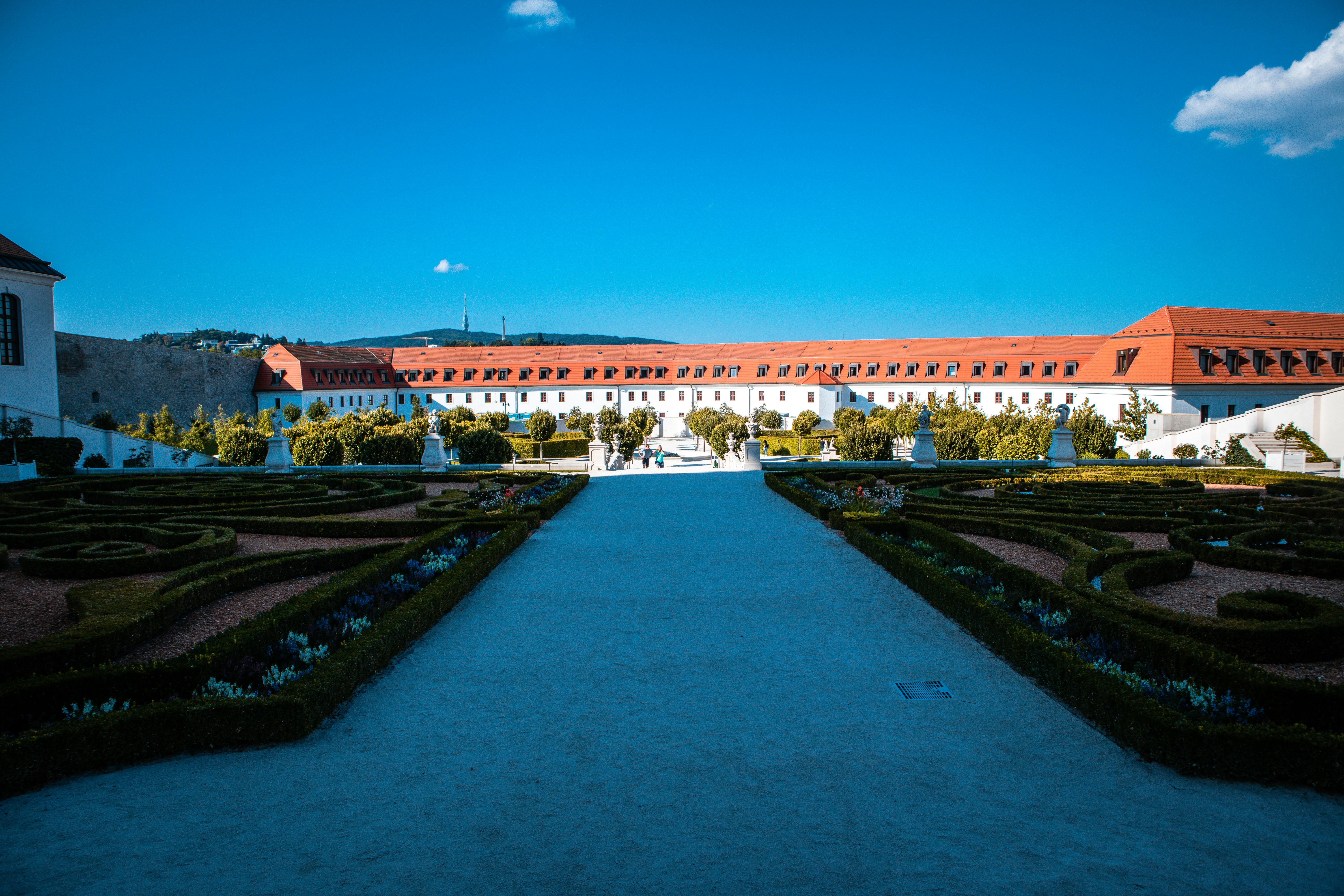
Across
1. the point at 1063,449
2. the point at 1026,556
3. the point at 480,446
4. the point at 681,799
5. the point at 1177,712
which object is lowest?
the point at 681,799

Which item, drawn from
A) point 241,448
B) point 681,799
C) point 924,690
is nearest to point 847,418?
point 241,448

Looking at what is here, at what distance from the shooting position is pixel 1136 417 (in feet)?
112

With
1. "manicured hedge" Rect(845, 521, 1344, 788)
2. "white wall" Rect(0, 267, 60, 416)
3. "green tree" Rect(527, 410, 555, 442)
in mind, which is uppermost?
"white wall" Rect(0, 267, 60, 416)

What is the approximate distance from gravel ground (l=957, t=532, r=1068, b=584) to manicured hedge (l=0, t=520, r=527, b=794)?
21.2ft

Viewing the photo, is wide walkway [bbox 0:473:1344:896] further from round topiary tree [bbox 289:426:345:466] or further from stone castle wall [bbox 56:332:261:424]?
stone castle wall [bbox 56:332:261:424]

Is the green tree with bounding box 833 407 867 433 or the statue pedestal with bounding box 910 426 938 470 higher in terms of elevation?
the green tree with bounding box 833 407 867 433

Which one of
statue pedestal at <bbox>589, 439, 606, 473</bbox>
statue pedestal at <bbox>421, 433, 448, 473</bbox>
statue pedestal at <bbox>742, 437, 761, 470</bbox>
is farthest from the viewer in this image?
statue pedestal at <bbox>742, 437, 761, 470</bbox>

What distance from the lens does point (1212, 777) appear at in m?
4.36

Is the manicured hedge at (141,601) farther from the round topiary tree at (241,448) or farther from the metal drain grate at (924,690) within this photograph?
the round topiary tree at (241,448)

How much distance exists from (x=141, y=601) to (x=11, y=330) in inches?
979

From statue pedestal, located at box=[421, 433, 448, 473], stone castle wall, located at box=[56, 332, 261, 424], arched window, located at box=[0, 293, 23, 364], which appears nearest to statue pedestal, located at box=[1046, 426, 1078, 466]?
statue pedestal, located at box=[421, 433, 448, 473]

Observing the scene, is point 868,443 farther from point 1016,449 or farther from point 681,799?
point 681,799

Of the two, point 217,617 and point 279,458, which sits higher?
point 279,458

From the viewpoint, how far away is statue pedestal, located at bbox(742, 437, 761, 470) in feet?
75.5
